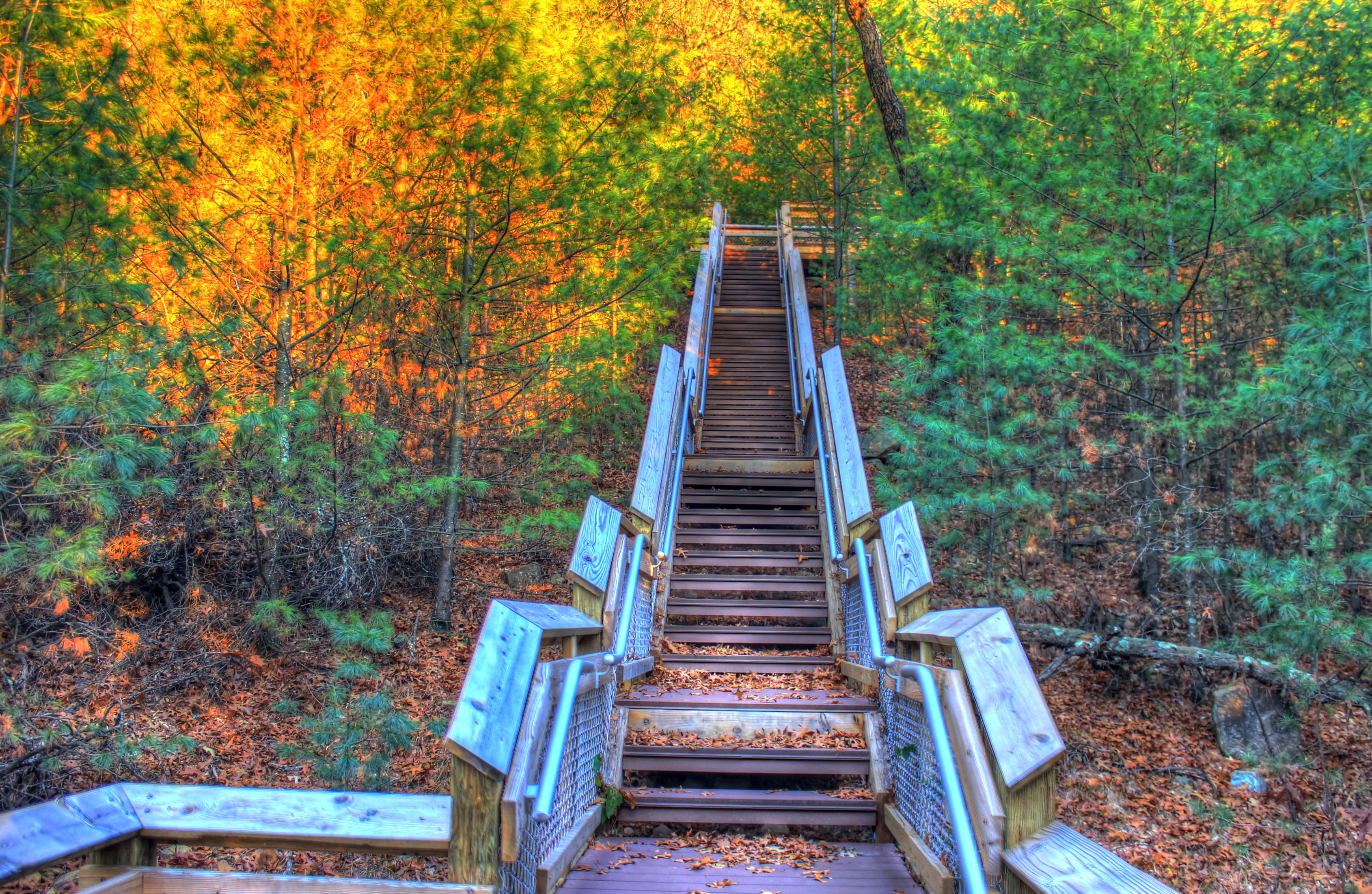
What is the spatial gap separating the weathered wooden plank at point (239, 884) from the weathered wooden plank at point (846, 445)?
3.70 metres

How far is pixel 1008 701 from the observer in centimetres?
233

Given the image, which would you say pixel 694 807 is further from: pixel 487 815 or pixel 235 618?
pixel 235 618

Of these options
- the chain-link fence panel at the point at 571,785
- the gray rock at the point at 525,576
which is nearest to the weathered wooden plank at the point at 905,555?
the chain-link fence panel at the point at 571,785

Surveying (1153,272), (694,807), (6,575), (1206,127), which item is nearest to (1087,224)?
(1153,272)

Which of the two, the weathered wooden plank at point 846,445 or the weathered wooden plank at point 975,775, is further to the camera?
the weathered wooden plank at point 846,445

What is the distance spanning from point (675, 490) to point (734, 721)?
2584 mm

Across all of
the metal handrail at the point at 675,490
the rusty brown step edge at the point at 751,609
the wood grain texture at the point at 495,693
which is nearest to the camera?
the wood grain texture at the point at 495,693

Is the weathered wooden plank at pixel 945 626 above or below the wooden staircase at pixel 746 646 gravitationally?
above

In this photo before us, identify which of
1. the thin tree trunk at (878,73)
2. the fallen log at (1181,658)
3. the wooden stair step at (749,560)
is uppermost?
the thin tree trunk at (878,73)

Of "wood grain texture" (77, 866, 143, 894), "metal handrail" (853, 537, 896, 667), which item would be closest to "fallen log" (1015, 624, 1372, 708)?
"metal handrail" (853, 537, 896, 667)

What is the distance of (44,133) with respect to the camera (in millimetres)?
4352

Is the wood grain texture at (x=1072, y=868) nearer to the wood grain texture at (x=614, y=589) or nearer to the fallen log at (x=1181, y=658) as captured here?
the wood grain texture at (x=614, y=589)

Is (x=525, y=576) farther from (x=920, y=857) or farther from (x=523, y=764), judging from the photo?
(x=523, y=764)

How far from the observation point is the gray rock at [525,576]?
9.08 m
